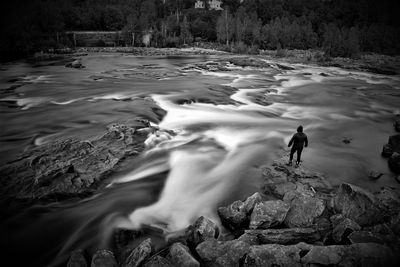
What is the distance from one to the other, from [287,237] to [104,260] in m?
3.31

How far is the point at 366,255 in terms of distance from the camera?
4.10 meters

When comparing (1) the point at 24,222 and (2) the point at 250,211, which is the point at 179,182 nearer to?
(2) the point at 250,211

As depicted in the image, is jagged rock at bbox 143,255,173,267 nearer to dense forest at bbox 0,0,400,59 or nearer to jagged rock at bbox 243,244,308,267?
jagged rock at bbox 243,244,308,267

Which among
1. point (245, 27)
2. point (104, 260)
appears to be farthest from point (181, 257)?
point (245, 27)

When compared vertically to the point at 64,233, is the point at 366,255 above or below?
→ above

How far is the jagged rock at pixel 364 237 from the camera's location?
15.0 ft

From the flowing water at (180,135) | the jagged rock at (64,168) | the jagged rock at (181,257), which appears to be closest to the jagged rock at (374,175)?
the flowing water at (180,135)

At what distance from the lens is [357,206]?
578 centimetres

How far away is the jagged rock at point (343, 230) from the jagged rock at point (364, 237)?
148mm

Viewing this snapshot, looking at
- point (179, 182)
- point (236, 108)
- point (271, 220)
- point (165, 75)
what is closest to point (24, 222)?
point (179, 182)

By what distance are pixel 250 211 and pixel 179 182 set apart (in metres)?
2.78

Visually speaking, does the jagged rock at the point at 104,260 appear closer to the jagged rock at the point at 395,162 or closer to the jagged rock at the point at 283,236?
the jagged rock at the point at 283,236

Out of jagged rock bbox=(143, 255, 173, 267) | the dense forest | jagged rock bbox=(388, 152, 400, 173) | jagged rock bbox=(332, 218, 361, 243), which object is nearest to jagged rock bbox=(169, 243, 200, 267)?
jagged rock bbox=(143, 255, 173, 267)

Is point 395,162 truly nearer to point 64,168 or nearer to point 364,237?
point 364,237
